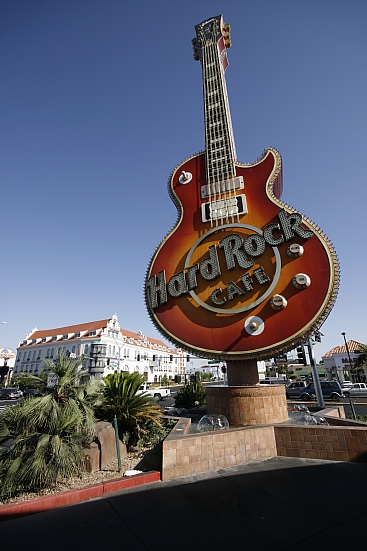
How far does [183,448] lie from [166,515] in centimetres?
226

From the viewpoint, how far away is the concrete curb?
5215mm

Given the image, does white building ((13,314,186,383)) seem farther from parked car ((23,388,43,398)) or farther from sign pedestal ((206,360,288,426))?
sign pedestal ((206,360,288,426))

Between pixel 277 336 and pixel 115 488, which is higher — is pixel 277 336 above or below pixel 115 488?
above

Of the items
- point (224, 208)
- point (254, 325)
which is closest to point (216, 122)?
point (224, 208)

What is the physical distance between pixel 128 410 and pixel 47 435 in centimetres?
328

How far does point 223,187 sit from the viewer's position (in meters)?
14.2

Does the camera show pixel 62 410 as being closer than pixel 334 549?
No

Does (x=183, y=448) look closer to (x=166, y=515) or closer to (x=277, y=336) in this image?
(x=166, y=515)

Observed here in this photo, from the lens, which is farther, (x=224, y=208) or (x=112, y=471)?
(x=224, y=208)

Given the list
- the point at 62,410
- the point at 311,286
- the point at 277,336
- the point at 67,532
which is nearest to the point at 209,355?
the point at 277,336

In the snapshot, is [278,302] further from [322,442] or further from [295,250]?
[322,442]

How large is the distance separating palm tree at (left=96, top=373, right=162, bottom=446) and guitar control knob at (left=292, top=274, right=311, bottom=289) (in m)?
7.08

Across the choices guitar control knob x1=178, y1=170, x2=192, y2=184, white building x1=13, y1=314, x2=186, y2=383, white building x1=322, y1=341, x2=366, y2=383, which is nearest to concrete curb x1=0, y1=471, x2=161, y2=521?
guitar control knob x1=178, y1=170, x2=192, y2=184

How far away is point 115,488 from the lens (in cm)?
616
